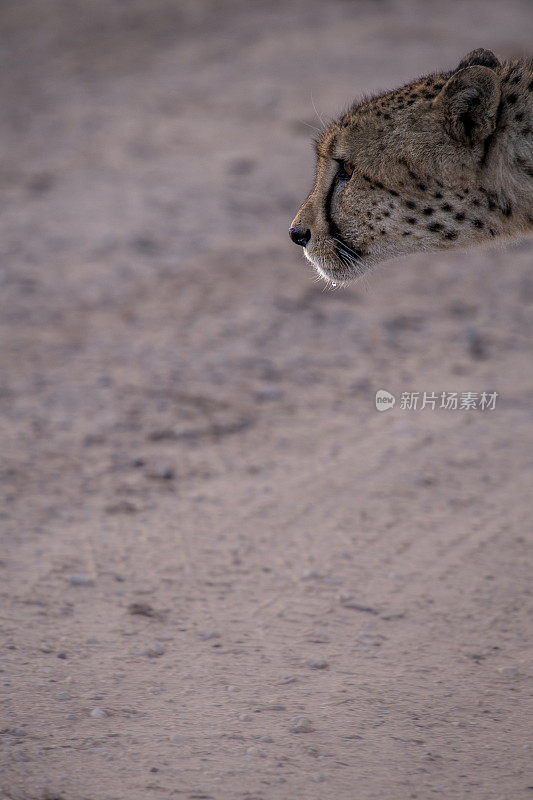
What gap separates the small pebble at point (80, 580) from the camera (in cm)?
357

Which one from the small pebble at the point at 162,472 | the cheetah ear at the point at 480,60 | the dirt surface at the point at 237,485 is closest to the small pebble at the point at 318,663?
the dirt surface at the point at 237,485

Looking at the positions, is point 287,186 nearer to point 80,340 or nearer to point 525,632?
point 80,340

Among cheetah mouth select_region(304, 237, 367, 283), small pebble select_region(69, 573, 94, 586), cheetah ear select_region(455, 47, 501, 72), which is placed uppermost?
cheetah ear select_region(455, 47, 501, 72)

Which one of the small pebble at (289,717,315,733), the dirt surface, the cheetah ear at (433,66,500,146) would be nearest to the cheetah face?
the cheetah ear at (433,66,500,146)

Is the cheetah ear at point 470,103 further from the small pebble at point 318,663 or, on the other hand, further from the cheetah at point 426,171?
the small pebble at point 318,663

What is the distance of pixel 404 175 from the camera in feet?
10.8

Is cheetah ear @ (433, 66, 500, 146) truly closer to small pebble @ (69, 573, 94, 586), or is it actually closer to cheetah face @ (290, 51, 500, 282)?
cheetah face @ (290, 51, 500, 282)

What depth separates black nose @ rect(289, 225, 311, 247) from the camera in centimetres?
359

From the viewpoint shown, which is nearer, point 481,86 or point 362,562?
point 481,86

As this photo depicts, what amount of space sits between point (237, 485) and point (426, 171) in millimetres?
1761

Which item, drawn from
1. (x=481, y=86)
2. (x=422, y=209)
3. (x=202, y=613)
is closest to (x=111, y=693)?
(x=202, y=613)

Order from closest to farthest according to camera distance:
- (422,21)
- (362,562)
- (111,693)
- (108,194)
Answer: (111,693) → (362,562) → (108,194) → (422,21)

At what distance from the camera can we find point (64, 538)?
3842 millimetres

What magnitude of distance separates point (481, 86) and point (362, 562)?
1.91 m
